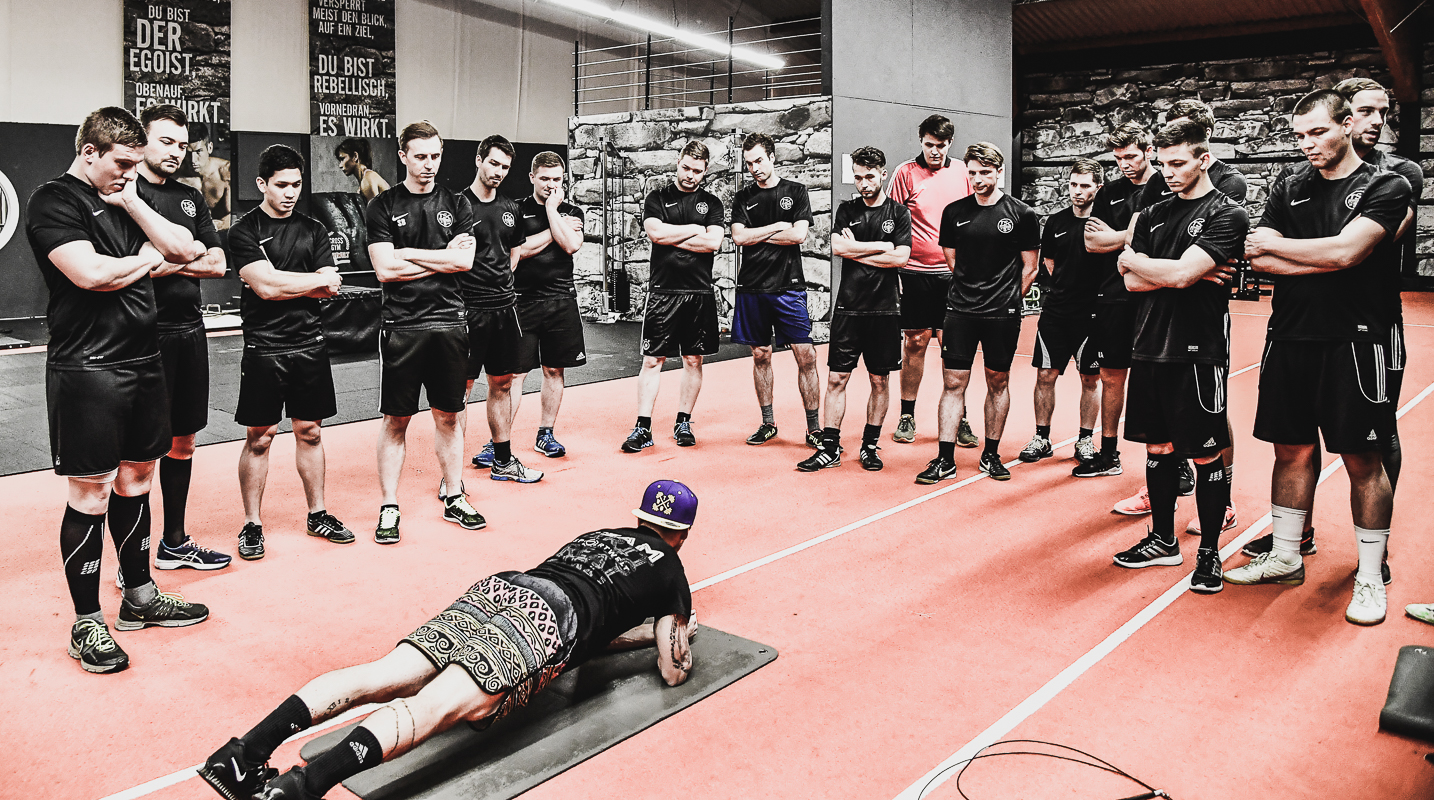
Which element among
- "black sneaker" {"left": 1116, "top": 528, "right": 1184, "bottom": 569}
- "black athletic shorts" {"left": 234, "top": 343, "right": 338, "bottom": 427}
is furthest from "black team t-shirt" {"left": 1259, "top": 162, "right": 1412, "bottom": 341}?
"black athletic shorts" {"left": 234, "top": 343, "right": 338, "bottom": 427}

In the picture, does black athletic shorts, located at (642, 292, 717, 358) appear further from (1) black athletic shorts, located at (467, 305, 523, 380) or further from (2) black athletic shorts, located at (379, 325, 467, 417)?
(2) black athletic shorts, located at (379, 325, 467, 417)

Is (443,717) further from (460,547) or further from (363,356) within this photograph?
(363,356)

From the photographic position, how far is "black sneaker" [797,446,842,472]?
604 centimetres

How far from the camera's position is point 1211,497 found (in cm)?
412

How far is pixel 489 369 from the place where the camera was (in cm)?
579

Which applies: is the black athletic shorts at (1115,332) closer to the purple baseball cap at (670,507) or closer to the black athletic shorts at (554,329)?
the black athletic shorts at (554,329)

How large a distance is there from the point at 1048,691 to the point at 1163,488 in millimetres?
1519

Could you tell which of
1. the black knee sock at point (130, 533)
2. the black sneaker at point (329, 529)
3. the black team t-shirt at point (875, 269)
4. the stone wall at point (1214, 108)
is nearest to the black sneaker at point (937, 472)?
the black team t-shirt at point (875, 269)

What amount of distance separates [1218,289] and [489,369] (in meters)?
3.75

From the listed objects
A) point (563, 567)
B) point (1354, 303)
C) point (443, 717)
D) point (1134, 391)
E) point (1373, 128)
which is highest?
point (1373, 128)

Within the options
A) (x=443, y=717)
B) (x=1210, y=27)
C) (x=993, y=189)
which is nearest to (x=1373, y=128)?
(x=993, y=189)

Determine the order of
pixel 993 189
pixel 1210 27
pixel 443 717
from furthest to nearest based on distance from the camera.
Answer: pixel 1210 27 → pixel 993 189 → pixel 443 717

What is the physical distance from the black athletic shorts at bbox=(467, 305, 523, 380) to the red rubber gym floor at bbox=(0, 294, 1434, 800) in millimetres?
706

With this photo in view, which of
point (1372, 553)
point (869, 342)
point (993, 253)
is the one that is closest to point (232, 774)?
point (1372, 553)
